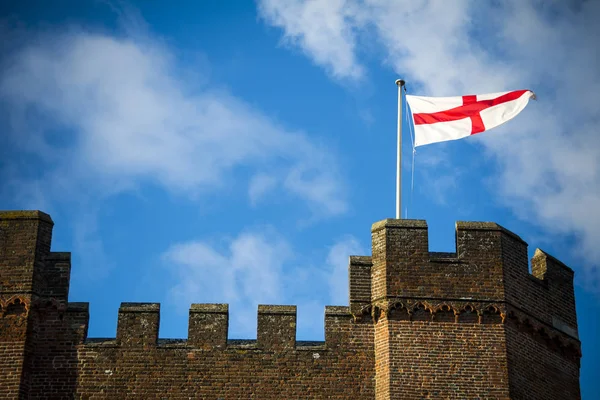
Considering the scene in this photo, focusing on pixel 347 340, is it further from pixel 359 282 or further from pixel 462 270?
pixel 462 270

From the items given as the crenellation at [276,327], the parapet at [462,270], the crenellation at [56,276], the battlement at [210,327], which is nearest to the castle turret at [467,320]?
the parapet at [462,270]

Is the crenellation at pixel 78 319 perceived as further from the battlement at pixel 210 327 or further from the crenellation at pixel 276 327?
the crenellation at pixel 276 327

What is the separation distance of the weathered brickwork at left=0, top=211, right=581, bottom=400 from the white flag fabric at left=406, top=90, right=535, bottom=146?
2.88m

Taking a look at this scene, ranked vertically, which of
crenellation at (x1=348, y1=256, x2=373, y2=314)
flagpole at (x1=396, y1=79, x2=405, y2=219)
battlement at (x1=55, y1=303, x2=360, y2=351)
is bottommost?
battlement at (x1=55, y1=303, x2=360, y2=351)

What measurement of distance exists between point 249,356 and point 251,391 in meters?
0.92

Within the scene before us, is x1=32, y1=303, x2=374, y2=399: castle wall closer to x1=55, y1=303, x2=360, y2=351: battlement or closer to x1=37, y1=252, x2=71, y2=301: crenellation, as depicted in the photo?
x1=55, y1=303, x2=360, y2=351: battlement

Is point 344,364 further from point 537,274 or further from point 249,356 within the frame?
point 537,274

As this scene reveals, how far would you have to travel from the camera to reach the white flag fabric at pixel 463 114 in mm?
34500

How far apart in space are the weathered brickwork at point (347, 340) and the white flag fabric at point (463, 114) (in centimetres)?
288

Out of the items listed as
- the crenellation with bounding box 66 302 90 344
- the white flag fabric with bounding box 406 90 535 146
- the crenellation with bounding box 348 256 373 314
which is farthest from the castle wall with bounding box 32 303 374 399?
the white flag fabric with bounding box 406 90 535 146

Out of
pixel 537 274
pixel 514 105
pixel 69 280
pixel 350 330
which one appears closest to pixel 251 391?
pixel 350 330

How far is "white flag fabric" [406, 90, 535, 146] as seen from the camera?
1358 inches

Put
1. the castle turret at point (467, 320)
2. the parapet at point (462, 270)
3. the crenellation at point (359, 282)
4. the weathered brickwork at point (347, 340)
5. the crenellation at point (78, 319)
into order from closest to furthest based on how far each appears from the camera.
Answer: the castle turret at point (467, 320) → the weathered brickwork at point (347, 340) → the parapet at point (462, 270) → the crenellation at point (78, 319) → the crenellation at point (359, 282)

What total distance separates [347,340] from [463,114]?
6.97 meters
